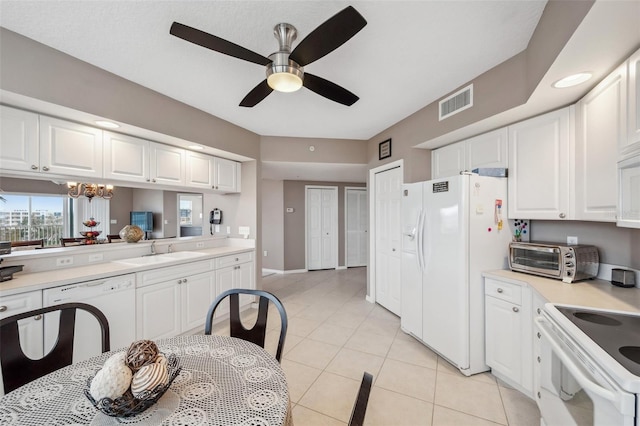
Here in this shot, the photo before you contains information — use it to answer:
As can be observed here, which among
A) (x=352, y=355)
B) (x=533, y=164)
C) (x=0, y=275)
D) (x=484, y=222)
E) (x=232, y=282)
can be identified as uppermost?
(x=533, y=164)

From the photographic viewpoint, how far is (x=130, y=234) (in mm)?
2740

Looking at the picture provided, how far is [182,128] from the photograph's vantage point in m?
2.70

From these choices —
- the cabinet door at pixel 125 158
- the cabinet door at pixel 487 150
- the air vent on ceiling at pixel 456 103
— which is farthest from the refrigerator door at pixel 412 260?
the cabinet door at pixel 125 158

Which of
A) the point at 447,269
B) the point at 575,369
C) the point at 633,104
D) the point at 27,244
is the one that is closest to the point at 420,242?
the point at 447,269

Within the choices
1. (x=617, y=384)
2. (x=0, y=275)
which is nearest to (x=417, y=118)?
(x=617, y=384)

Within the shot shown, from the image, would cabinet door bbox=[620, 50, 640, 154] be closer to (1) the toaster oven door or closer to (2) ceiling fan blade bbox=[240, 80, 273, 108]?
(1) the toaster oven door

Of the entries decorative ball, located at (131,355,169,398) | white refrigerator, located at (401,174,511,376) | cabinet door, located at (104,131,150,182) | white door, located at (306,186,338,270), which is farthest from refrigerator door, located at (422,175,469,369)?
white door, located at (306,186,338,270)

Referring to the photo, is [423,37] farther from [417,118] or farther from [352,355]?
[352,355]

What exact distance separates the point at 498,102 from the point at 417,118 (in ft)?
3.10

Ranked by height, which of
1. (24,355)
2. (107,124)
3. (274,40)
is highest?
(274,40)

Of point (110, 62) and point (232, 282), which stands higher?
point (110, 62)

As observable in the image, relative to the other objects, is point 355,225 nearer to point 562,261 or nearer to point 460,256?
point 460,256

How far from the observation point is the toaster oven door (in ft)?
6.05

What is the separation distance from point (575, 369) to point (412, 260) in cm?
165
